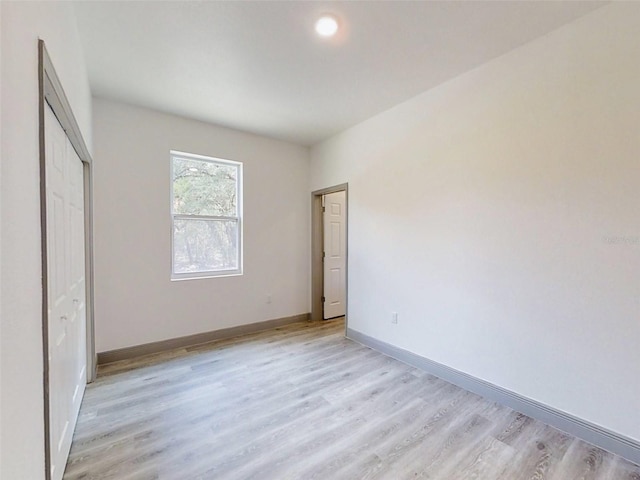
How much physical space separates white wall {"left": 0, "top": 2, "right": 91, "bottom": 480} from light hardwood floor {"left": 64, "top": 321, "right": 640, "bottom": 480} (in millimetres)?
974

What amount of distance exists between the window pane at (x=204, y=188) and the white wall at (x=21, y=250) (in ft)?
8.06

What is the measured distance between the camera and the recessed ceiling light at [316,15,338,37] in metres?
1.92

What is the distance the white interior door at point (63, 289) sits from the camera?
148cm

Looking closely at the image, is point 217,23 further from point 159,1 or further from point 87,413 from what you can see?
point 87,413

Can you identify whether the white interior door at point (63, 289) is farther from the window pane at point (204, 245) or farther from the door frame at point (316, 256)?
the door frame at point (316, 256)

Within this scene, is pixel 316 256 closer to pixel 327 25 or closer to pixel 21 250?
pixel 327 25

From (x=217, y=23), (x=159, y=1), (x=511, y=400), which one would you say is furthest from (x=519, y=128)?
(x=159, y=1)

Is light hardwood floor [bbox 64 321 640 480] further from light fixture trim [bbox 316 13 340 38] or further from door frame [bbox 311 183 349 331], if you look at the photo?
light fixture trim [bbox 316 13 340 38]

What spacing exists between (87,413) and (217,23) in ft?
9.90

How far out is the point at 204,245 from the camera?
3754 millimetres

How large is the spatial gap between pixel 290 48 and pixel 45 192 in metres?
1.89

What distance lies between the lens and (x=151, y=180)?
3287mm

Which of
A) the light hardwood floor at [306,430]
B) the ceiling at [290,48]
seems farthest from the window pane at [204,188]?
the light hardwood floor at [306,430]

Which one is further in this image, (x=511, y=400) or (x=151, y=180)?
(x=151, y=180)
